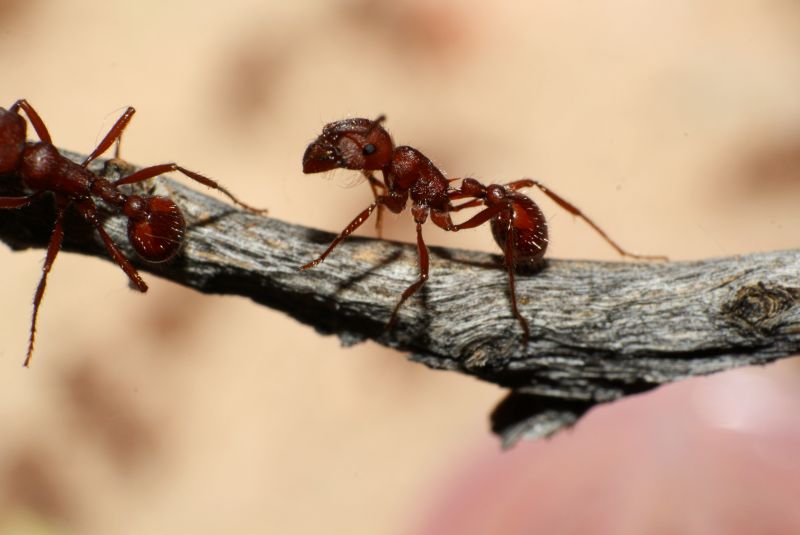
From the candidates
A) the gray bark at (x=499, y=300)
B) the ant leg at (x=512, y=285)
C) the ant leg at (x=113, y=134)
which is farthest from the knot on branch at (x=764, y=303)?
the ant leg at (x=113, y=134)

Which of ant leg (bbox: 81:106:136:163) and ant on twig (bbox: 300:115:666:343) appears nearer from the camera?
ant on twig (bbox: 300:115:666:343)

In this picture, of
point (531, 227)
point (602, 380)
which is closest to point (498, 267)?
point (531, 227)

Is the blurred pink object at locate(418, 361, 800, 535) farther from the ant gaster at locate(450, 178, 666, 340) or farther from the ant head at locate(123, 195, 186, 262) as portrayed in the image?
the ant head at locate(123, 195, 186, 262)

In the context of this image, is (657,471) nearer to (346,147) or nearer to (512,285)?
(512,285)

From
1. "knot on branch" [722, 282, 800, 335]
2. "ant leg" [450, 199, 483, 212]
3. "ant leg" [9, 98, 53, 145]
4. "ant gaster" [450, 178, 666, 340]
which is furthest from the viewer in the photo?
"ant leg" [450, 199, 483, 212]

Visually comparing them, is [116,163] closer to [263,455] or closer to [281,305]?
[281,305]

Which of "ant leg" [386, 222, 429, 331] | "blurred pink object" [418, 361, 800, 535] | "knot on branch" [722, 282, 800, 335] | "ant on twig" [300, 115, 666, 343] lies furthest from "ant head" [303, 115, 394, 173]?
"blurred pink object" [418, 361, 800, 535]

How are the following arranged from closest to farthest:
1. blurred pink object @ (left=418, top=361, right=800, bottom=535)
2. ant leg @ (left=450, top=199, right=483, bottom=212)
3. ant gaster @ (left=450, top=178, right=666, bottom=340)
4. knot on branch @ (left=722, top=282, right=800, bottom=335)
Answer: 1. knot on branch @ (left=722, top=282, right=800, bottom=335)
2. ant gaster @ (left=450, top=178, right=666, bottom=340)
3. ant leg @ (left=450, top=199, right=483, bottom=212)
4. blurred pink object @ (left=418, top=361, right=800, bottom=535)
